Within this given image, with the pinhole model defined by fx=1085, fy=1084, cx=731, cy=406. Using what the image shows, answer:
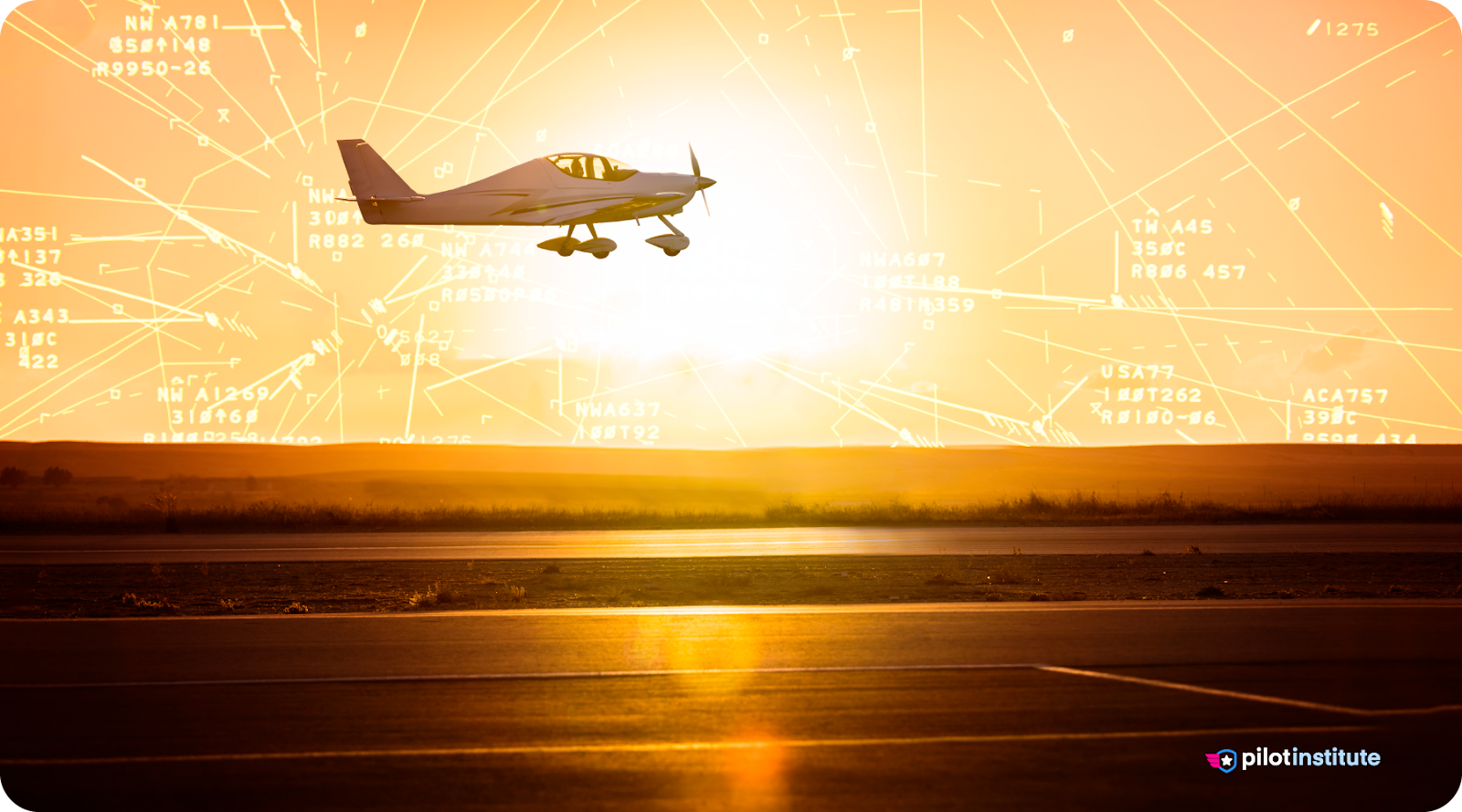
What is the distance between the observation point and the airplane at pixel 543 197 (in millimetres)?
20875

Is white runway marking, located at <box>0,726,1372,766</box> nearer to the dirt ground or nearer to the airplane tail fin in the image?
the dirt ground

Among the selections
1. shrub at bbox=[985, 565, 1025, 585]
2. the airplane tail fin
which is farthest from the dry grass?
the airplane tail fin

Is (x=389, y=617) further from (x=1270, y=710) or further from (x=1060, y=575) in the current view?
(x=1060, y=575)

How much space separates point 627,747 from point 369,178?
16.0m

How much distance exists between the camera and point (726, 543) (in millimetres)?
35750

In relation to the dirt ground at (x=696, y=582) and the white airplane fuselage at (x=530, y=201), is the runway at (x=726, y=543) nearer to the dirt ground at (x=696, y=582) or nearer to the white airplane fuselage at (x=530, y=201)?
the dirt ground at (x=696, y=582)

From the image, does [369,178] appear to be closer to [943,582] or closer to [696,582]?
[696,582]

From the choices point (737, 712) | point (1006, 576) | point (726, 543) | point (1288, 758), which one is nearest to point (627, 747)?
point (737, 712)

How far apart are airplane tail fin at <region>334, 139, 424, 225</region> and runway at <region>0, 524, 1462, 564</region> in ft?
38.7

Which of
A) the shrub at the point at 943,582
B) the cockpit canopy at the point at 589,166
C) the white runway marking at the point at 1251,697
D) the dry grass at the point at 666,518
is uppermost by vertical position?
the cockpit canopy at the point at 589,166

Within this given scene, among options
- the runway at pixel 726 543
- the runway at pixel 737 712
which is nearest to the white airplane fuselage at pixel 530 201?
the runway at pixel 737 712

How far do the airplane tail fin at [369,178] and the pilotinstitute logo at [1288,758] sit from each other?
1818 cm

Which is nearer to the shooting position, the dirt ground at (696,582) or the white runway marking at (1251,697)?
the white runway marking at (1251,697)

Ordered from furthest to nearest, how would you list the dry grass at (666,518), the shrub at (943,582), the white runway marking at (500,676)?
the dry grass at (666,518), the shrub at (943,582), the white runway marking at (500,676)
